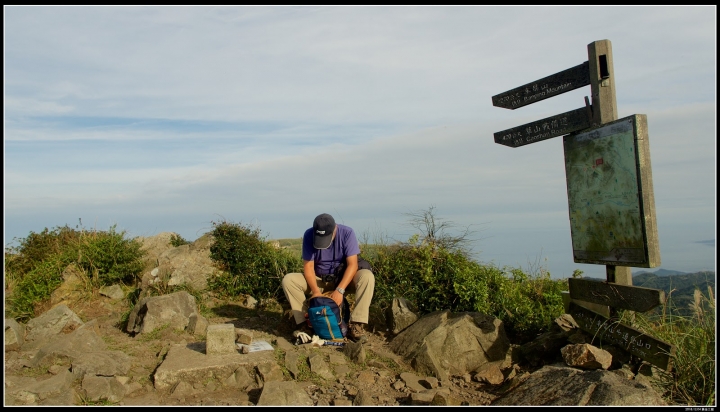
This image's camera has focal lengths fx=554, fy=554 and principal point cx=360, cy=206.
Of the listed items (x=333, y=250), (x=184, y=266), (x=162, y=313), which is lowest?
(x=162, y=313)

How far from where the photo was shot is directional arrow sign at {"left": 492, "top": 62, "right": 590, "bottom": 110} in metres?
6.36

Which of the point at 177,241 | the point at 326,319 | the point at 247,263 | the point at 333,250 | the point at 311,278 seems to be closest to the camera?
the point at 326,319

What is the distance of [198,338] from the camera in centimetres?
757

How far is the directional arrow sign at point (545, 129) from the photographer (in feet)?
20.6

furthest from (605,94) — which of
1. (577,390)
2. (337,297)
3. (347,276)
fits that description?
(337,297)

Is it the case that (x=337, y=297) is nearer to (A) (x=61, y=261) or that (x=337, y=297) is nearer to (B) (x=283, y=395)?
(B) (x=283, y=395)

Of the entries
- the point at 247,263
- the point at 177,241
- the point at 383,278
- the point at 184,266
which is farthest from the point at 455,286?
the point at 177,241

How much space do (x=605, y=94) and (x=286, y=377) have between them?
4706 mm

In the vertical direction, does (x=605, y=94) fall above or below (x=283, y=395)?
above

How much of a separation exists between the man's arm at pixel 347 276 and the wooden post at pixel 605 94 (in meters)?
3.07

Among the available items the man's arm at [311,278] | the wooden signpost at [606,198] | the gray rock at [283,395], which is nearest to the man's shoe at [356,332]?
the man's arm at [311,278]

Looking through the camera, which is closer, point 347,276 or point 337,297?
point 337,297

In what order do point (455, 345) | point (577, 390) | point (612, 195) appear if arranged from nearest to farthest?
point (577, 390)
point (612, 195)
point (455, 345)

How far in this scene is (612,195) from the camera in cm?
590
